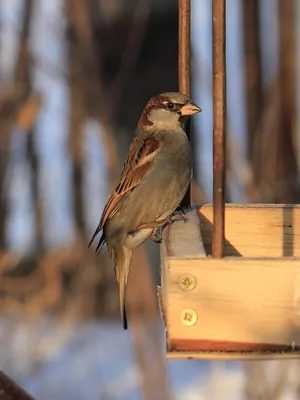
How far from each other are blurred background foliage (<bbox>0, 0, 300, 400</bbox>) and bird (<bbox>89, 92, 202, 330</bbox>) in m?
1.31

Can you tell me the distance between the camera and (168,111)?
2369 millimetres

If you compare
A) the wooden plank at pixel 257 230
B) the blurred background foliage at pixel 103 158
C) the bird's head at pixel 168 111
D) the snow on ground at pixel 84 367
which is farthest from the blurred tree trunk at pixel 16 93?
the wooden plank at pixel 257 230

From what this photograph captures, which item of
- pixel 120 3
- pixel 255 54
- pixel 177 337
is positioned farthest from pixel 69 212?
pixel 177 337

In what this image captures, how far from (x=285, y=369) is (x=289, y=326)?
2.22 metres

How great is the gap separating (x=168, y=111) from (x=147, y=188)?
9.5 inches

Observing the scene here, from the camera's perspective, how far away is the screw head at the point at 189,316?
1547mm

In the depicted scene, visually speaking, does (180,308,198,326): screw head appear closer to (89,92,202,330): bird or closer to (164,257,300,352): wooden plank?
(164,257,300,352): wooden plank

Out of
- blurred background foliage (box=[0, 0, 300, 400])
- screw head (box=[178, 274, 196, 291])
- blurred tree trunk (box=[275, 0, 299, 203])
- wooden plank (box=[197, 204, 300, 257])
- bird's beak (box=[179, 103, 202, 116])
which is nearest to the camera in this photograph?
screw head (box=[178, 274, 196, 291])

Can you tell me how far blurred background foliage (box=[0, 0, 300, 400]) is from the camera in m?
3.95

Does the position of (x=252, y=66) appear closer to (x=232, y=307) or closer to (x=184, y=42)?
(x=184, y=42)

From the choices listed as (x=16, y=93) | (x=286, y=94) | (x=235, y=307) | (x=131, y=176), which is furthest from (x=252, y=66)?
(x=235, y=307)

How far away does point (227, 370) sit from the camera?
206 inches

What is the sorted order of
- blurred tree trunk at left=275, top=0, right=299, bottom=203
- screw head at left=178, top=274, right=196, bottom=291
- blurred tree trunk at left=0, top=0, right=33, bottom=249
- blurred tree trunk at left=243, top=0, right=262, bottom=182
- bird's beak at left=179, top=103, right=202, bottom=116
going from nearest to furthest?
screw head at left=178, top=274, right=196, bottom=291
bird's beak at left=179, top=103, right=202, bottom=116
blurred tree trunk at left=0, top=0, right=33, bottom=249
blurred tree trunk at left=275, top=0, right=299, bottom=203
blurred tree trunk at left=243, top=0, right=262, bottom=182

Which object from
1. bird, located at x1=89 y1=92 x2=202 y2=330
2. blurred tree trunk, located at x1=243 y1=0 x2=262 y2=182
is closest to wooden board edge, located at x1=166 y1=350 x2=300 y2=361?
bird, located at x1=89 y1=92 x2=202 y2=330
